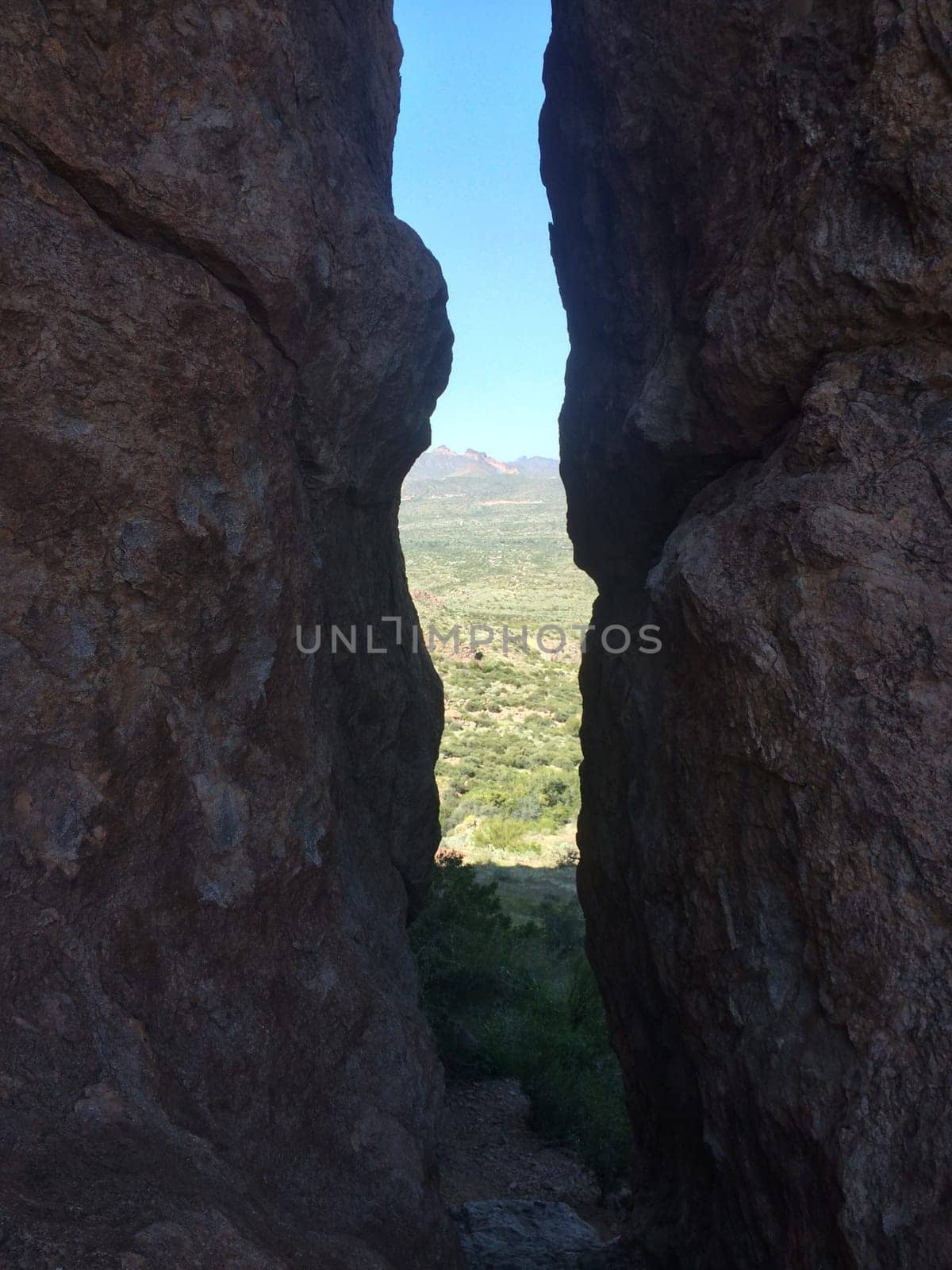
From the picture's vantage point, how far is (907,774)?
388 centimetres

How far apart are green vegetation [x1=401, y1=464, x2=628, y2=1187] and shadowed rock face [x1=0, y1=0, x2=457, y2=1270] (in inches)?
189

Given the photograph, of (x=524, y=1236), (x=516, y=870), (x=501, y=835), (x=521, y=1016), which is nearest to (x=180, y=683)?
(x=524, y=1236)

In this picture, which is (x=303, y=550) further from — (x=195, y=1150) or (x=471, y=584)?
(x=471, y=584)

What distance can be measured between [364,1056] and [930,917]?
3.30m

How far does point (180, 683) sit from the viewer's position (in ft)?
15.4

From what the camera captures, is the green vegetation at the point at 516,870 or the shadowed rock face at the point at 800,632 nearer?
the shadowed rock face at the point at 800,632

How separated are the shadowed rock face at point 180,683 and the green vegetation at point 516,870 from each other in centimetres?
481

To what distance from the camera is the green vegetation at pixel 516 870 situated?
33.5ft

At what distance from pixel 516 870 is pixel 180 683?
17.1 metres

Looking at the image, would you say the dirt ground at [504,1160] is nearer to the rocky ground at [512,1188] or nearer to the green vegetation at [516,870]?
the rocky ground at [512,1188]
